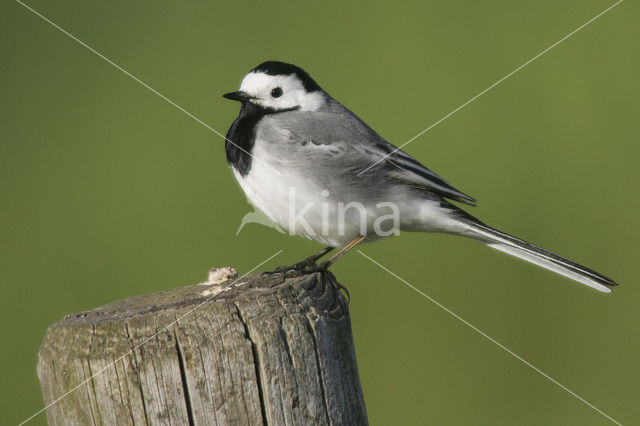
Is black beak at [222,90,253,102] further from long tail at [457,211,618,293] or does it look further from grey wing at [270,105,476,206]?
long tail at [457,211,618,293]

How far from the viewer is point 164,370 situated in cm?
201

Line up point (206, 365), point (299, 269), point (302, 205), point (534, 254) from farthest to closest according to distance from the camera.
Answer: point (534, 254)
point (302, 205)
point (299, 269)
point (206, 365)

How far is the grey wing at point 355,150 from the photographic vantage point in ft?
11.1

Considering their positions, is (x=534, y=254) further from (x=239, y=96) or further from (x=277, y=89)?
(x=239, y=96)

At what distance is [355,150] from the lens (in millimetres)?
3430

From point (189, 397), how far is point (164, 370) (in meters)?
0.10

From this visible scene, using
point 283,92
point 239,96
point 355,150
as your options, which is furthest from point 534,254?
point 239,96

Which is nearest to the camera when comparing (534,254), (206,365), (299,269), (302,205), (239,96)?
(206,365)

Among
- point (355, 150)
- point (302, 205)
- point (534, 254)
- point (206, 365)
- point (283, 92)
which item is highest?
point (283, 92)

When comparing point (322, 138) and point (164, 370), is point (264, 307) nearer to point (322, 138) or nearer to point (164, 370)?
point (164, 370)

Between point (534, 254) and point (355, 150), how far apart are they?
98cm

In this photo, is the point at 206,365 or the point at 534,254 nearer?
the point at 206,365

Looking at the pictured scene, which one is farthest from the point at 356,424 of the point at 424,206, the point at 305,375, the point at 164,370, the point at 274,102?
the point at 274,102

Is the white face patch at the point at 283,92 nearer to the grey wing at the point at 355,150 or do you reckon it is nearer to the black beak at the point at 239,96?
the black beak at the point at 239,96
